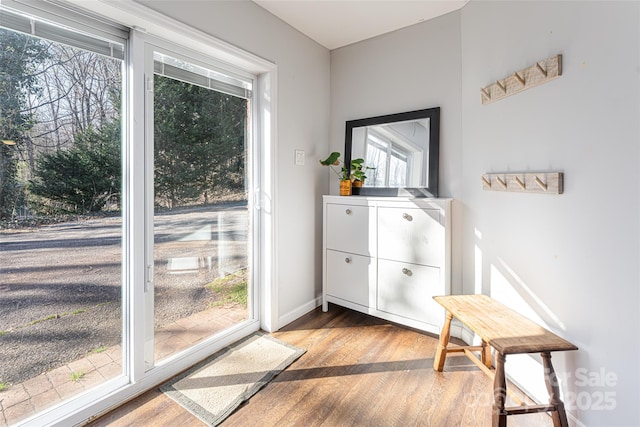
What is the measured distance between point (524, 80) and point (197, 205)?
80.8 inches

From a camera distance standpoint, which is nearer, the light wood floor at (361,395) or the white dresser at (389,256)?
the light wood floor at (361,395)

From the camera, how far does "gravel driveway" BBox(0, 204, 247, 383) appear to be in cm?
129

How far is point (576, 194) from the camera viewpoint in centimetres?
134

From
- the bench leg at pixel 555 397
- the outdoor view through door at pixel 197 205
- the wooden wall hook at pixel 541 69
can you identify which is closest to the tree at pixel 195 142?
the outdoor view through door at pixel 197 205

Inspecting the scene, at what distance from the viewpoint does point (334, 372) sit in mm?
1837

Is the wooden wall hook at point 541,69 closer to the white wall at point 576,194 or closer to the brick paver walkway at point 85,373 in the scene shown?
the white wall at point 576,194

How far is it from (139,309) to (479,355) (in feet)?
6.94

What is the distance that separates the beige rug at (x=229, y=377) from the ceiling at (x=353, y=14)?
8.05ft

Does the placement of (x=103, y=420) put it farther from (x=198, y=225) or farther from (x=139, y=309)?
(x=198, y=225)

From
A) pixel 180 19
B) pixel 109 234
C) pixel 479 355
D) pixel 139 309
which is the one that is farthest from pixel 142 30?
A: pixel 479 355

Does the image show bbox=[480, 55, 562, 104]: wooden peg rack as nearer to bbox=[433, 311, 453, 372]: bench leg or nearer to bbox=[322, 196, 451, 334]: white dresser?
bbox=[322, 196, 451, 334]: white dresser

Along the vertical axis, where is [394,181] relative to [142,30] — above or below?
below

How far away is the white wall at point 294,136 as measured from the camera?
2.12 m

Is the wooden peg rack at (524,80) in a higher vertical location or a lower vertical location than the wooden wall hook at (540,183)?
higher
